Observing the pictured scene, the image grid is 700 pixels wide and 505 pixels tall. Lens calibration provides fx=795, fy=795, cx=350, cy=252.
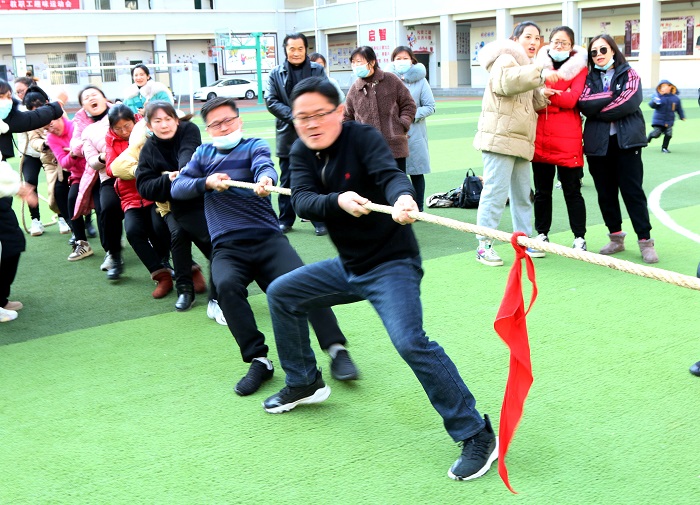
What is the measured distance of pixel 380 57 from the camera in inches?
1649

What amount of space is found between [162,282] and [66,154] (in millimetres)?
2351

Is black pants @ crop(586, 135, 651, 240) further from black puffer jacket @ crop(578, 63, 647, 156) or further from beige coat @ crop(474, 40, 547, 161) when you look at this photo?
beige coat @ crop(474, 40, 547, 161)

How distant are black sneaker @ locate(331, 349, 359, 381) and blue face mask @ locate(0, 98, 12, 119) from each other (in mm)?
3372

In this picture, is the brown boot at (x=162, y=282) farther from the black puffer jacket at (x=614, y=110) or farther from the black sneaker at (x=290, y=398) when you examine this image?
the black puffer jacket at (x=614, y=110)

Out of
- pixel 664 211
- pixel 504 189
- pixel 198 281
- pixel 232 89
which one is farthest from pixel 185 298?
pixel 232 89

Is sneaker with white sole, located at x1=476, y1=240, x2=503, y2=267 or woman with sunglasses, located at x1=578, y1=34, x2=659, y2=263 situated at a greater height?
woman with sunglasses, located at x1=578, y1=34, x2=659, y2=263

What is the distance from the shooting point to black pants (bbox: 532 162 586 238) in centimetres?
672

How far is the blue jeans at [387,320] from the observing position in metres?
3.25

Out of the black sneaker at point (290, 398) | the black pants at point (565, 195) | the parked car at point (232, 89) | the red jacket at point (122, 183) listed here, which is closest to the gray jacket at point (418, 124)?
the black pants at point (565, 195)

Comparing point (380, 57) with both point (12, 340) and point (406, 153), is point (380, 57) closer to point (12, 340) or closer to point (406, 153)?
point (406, 153)

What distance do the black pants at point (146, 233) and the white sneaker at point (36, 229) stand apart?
2.83 m

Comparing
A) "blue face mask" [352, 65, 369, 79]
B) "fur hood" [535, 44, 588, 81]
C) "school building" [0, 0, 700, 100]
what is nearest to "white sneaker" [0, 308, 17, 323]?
"blue face mask" [352, 65, 369, 79]

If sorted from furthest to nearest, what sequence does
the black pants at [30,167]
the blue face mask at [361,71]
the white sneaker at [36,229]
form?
1. the white sneaker at [36,229]
2. the black pants at [30,167]
3. the blue face mask at [361,71]

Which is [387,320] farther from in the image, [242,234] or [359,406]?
[242,234]
